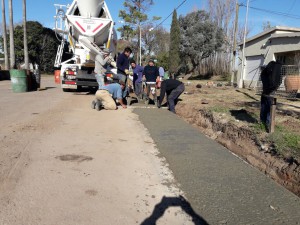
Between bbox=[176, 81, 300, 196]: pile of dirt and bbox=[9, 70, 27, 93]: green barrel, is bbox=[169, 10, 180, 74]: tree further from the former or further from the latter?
bbox=[176, 81, 300, 196]: pile of dirt

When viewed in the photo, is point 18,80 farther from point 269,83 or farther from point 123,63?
point 269,83

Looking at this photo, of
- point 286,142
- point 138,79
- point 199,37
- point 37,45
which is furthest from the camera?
point 37,45

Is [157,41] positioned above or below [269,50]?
above

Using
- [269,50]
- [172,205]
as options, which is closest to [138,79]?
[172,205]

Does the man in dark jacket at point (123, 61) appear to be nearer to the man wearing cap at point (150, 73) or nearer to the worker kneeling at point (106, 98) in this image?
the man wearing cap at point (150, 73)

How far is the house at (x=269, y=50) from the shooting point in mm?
16631

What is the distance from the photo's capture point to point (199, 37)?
34.8 metres

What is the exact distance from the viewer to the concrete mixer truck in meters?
12.9

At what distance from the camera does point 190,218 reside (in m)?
2.94

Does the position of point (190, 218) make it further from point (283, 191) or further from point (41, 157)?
point (41, 157)

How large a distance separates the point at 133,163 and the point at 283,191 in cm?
209

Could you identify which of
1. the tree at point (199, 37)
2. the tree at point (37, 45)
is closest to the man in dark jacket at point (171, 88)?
the tree at point (199, 37)

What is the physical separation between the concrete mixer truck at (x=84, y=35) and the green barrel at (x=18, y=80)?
2.23m

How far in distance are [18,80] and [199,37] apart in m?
25.0
